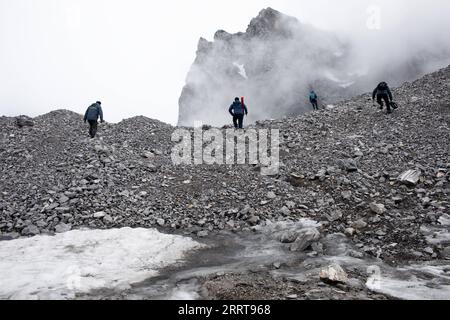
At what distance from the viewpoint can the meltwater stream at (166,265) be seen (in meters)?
7.45

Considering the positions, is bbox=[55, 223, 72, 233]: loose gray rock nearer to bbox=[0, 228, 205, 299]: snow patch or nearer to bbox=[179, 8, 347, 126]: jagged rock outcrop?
bbox=[0, 228, 205, 299]: snow patch

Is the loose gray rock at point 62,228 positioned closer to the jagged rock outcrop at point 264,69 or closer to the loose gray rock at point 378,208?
the loose gray rock at point 378,208

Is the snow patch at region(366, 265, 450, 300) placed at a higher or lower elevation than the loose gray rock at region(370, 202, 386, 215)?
lower

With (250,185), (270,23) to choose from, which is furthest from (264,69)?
(250,185)

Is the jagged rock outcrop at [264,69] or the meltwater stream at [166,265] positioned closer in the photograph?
the meltwater stream at [166,265]

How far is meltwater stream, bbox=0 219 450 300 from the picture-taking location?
24.5ft

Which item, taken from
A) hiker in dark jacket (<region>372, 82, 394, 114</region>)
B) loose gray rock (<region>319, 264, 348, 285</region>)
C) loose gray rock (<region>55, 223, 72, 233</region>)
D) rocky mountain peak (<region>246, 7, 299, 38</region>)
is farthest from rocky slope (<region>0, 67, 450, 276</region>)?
rocky mountain peak (<region>246, 7, 299, 38</region>)

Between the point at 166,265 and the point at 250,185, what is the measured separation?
5.78m

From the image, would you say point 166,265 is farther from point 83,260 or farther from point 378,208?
point 378,208

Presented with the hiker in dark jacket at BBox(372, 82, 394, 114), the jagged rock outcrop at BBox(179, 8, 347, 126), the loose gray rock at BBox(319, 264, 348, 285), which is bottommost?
the loose gray rock at BBox(319, 264, 348, 285)

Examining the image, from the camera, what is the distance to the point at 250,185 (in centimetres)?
1418

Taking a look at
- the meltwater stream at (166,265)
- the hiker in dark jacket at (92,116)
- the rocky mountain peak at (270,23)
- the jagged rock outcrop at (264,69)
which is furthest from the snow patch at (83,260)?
the rocky mountain peak at (270,23)

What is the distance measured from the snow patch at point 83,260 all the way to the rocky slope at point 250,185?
34.1 inches

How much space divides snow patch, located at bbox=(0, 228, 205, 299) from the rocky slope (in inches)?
34.1
